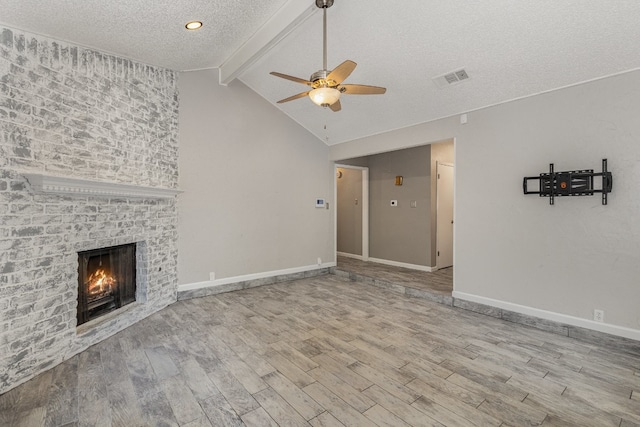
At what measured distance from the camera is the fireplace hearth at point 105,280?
3.16 m

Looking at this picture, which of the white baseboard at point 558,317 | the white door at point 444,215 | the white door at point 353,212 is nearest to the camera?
the white baseboard at point 558,317

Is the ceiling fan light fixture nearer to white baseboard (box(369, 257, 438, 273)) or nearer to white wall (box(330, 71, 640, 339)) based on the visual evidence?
white wall (box(330, 71, 640, 339))

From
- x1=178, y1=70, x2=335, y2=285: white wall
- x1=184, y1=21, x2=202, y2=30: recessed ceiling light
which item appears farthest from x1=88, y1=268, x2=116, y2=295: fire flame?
x1=184, y1=21, x2=202, y2=30: recessed ceiling light

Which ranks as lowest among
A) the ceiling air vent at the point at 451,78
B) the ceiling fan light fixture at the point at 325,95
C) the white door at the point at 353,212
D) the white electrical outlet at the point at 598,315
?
the white electrical outlet at the point at 598,315

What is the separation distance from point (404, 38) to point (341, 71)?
137 cm

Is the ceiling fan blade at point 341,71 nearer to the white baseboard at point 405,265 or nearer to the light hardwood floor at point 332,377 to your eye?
the light hardwood floor at point 332,377

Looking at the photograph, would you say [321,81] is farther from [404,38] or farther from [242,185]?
[242,185]

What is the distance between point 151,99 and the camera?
3.98 m

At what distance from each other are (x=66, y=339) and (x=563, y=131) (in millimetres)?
5547

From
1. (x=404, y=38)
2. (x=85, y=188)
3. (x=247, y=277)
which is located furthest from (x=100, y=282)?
(x=404, y=38)

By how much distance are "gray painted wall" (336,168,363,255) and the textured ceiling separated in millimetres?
3244

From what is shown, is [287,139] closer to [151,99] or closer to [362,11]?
[151,99]

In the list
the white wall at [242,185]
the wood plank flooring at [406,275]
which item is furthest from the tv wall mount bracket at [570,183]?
the white wall at [242,185]

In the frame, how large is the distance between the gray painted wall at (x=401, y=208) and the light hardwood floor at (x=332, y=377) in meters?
2.51
